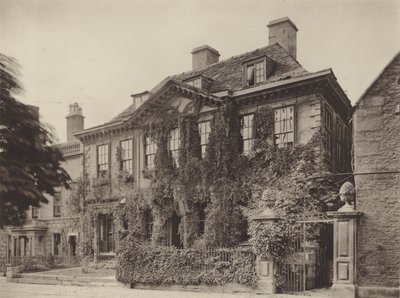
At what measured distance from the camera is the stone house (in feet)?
57.6

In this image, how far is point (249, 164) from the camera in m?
18.3

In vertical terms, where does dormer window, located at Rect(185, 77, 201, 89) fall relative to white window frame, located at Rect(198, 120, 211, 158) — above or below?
above

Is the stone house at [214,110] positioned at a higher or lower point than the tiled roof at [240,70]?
lower

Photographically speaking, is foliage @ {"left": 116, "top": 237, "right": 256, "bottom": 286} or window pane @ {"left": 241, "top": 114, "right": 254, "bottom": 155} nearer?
foliage @ {"left": 116, "top": 237, "right": 256, "bottom": 286}

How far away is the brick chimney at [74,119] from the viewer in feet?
106

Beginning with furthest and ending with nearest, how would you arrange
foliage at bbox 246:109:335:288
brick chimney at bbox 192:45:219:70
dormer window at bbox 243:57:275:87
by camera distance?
1. brick chimney at bbox 192:45:219:70
2. dormer window at bbox 243:57:275:87
3. foliage at bbox 246:109:335:288

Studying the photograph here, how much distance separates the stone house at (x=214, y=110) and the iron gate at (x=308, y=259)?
2674 millimetres

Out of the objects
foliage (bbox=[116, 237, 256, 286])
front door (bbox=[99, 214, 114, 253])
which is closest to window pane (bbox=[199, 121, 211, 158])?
foliage (bbox=[116, 237, 256, 286])

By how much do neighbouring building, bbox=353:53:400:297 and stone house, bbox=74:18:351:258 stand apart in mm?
4163

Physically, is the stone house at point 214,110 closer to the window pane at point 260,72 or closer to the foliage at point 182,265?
the window pane at point 260,72

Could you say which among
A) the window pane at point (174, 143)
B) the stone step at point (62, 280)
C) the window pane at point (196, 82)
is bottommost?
the stone step at point (62, 280)

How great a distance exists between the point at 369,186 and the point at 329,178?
4466 mm

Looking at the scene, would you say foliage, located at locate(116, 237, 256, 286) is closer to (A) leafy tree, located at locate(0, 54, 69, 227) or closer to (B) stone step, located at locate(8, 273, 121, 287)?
(B) stone step, located at locate(8, 273, 121, 287)

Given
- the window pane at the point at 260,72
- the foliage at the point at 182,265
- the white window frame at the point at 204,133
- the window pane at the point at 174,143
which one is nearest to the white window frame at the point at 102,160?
the window pane at the point at 174,143
